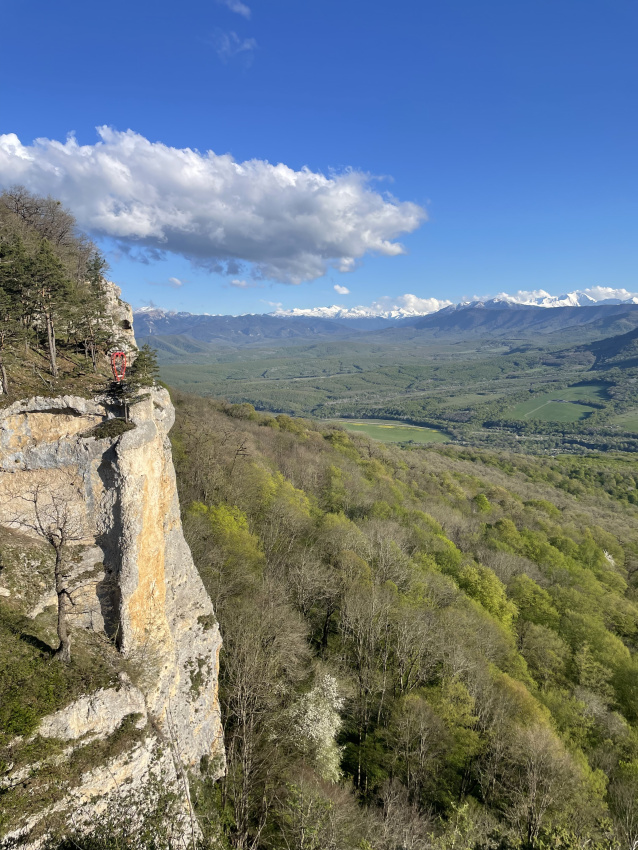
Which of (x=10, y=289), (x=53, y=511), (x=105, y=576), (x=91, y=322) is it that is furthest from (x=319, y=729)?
(x=10, y=289)

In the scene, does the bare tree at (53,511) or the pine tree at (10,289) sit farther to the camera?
the pine tree at (10,289)

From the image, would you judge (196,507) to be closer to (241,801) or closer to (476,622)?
(241,801)

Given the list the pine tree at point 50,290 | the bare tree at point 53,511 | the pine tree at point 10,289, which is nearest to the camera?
the bare tree at point 53,511

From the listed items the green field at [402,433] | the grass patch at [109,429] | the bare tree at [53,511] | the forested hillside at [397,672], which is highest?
the grass patch at [109,429]

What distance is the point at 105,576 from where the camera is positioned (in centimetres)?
1475

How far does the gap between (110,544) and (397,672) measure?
71.8 feet

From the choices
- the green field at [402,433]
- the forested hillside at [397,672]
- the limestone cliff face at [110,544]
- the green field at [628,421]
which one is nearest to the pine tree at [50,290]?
the limestone cliff face at [110,544]

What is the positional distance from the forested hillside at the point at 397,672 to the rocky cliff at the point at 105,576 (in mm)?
4001

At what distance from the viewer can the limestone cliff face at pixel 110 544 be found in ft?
44.7

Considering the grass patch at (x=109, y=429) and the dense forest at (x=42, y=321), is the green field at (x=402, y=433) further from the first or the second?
the grass patch at (x=109, y=429)

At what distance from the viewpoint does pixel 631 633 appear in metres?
39.2

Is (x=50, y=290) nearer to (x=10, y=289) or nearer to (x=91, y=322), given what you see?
(x=10, y=289)

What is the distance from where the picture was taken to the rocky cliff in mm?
12609

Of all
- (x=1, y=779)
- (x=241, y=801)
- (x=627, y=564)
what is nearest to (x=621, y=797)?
(x=241, y=801)
